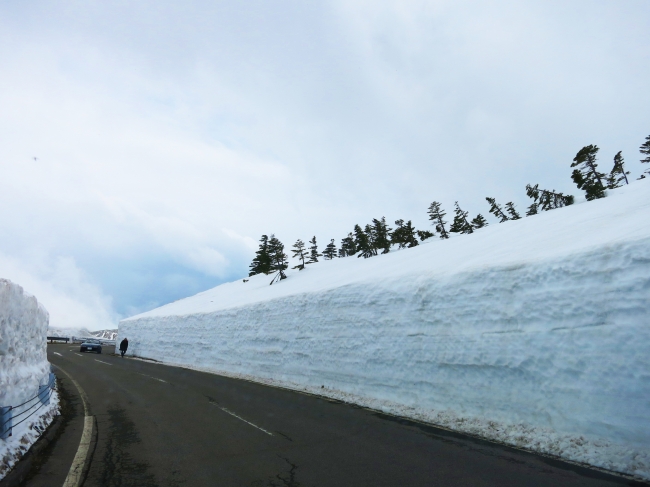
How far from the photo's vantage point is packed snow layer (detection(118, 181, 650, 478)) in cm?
648

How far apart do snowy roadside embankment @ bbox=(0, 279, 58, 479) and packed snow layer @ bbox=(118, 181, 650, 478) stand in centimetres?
820

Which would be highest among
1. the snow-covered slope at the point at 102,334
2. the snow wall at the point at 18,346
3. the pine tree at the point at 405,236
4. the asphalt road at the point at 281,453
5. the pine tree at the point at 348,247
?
the pine tree at the point at 348,247

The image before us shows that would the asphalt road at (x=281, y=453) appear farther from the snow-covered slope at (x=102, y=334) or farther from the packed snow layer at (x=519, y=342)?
the snow-covered slope at (x=102, y=334)

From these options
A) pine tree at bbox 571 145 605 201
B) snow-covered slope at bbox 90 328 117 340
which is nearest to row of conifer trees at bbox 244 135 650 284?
pine tree at bbox 571 145 605 201

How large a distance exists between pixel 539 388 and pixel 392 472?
4139 millimetres

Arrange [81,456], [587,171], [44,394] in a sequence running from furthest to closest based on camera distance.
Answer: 1. [587,171]
2. [44,394]
3. [81,456]

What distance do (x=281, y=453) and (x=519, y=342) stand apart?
18.7 ft

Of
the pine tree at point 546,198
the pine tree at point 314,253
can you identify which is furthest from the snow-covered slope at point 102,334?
the pine tree at point 546,198

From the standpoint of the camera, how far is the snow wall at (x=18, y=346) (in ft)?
19.4

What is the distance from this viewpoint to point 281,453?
20.3 ft

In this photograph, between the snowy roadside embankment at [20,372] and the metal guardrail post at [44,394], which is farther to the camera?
the metal guardrail post at [44,394]

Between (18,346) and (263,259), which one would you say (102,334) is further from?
(18,346)

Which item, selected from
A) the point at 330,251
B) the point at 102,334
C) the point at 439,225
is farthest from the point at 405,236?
the point at 102,334

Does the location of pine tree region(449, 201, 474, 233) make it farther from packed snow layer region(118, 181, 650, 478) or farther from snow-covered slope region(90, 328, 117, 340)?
snow-covered slope region(90, 328, 117, 340)
